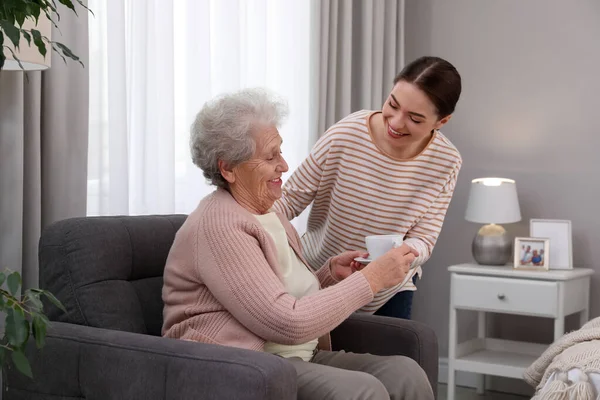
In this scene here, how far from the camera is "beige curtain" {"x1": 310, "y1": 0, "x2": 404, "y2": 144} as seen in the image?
368 cm

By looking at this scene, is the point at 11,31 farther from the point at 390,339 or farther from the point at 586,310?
the point at 586,310

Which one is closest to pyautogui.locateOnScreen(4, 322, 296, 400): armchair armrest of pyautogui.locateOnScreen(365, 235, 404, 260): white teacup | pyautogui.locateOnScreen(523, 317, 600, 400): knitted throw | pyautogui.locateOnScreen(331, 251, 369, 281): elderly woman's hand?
pyautogui.locateOnScreen(365, 235, 404, 260): white teacup

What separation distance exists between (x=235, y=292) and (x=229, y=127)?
41 centimetres

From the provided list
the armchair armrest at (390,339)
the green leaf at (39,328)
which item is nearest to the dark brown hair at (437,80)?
the armchair armrest at (390,339)

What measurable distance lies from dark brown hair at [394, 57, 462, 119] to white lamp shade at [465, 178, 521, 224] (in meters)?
1.51

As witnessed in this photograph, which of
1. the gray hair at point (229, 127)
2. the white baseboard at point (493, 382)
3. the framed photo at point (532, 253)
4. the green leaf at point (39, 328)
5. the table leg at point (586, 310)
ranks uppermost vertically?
the gray hair at point (229, 127)

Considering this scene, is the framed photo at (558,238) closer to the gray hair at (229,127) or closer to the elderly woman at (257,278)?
the elderly woman at (257,278)

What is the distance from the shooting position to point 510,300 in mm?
3641

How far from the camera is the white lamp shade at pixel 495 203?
381 cm

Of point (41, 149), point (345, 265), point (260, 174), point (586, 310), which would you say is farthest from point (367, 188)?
point (586, 310)

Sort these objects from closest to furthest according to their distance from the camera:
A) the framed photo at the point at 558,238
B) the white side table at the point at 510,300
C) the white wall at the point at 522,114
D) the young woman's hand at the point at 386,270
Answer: the young woman's hand at the point at 386,270 < the white side table at the point at 510,300 < the framed photo at the point at 558,238 < the white wall at the point at 522,114

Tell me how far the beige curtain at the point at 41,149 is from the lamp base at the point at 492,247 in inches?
78.1

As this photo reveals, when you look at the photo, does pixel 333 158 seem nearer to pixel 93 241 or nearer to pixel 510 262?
pixel 93 241

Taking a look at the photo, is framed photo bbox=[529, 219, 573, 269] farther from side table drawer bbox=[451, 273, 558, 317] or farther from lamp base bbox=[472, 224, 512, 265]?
side table drawer bbox=[451, 273, 558, 317]
